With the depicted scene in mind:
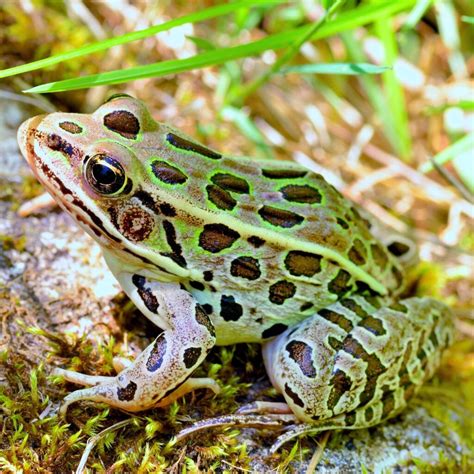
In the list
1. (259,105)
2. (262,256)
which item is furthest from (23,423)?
(259,105)

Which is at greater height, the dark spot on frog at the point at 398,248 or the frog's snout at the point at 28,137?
the frog's snout at the point at 28,137

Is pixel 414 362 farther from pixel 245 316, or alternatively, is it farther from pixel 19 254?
pixel 19 254

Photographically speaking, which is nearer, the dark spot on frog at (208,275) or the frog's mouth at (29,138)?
the frog's mouth at (29,138)

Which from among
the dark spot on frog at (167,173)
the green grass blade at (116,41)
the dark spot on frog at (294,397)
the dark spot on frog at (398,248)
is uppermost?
the green grass blade at (116,41)

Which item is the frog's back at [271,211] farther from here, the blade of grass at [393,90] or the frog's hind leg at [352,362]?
the blade of grass at [393,90]

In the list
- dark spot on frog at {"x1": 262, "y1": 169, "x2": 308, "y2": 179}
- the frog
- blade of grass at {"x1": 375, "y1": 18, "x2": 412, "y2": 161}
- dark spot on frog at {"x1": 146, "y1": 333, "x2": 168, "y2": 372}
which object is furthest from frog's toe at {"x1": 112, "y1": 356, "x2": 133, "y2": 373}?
blade of grass at {"x1": 375, "y1": 18, "x2": 412, "y2": 161}

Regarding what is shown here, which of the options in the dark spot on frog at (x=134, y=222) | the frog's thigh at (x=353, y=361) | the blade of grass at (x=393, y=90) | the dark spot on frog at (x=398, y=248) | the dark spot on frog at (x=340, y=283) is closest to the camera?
the dark spot on frog at (x=134, y=222)

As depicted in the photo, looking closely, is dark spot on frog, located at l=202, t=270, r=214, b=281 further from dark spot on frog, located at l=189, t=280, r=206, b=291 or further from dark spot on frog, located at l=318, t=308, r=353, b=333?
dark spot on frog, located at l=318, t=308, r=353, b=333

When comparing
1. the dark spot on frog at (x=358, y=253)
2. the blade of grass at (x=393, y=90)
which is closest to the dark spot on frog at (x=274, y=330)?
the dark spot on frog at (x=358, y=253)
